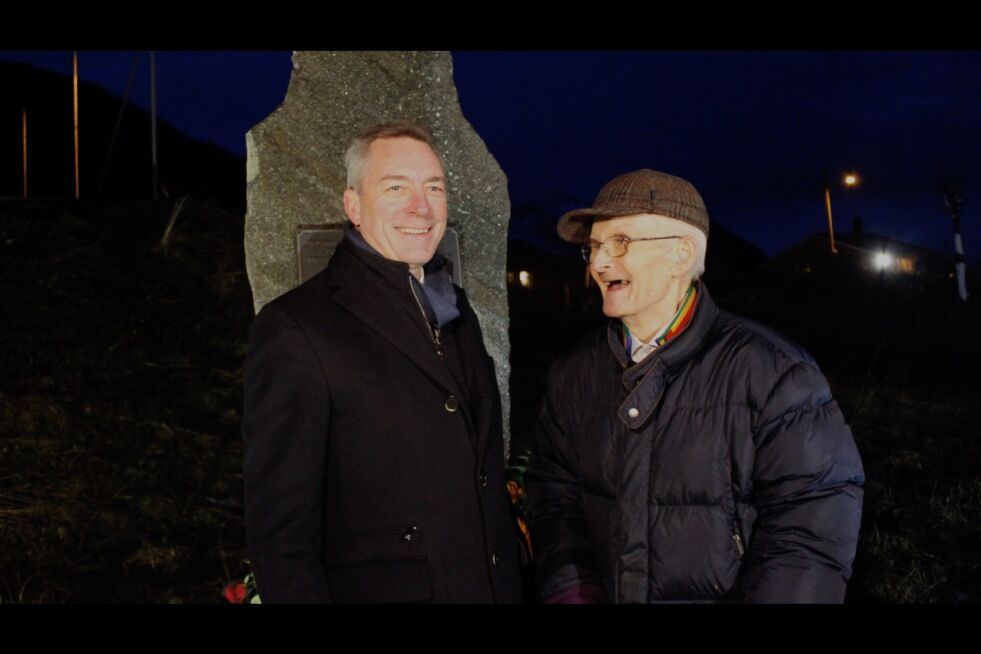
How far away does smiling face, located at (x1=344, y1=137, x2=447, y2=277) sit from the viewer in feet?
7.93

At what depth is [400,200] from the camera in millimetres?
2428

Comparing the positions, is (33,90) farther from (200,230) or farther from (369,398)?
(369,398)

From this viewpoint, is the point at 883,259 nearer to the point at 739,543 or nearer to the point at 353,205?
the point at 739,543

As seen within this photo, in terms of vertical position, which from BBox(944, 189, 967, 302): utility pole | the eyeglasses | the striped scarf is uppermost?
BBox(944, 189, 967, 302): utility pole

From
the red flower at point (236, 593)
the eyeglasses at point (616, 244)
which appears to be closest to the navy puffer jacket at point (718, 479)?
the eyeglasses at point (616, 244)

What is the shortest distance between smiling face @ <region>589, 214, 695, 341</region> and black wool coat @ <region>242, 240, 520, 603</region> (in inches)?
20.0

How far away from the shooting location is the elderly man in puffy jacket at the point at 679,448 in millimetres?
2160

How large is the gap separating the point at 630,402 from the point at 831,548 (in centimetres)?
61

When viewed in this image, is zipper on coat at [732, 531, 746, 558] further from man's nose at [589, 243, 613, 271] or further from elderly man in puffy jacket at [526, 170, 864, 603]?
man's nose at [589, 243, 613, 271]

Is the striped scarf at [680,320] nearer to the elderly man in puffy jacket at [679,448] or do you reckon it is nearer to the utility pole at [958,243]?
the elderly man in puffy jacket at [679,448]

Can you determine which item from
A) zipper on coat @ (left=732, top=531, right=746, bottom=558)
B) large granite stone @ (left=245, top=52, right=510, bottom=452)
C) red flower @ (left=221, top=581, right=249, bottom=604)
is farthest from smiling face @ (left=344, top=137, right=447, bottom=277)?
red flower @ (left=221, top=581, right=249, bottom=604)

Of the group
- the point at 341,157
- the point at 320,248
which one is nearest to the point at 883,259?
the point at 341,157

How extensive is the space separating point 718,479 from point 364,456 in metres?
0.91

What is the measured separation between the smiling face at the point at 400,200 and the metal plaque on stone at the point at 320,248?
4.42 ft
